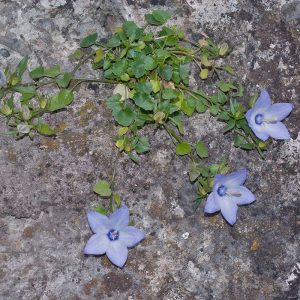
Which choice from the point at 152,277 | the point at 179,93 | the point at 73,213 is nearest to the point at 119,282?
the point at 152,277

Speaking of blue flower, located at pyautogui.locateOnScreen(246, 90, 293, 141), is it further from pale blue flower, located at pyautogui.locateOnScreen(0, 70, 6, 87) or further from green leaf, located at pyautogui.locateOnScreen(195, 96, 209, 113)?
pale blue flower, located at pyautogui.locateOnScreen(0, 70, 6, 87)

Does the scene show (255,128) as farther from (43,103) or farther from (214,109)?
(43,103)

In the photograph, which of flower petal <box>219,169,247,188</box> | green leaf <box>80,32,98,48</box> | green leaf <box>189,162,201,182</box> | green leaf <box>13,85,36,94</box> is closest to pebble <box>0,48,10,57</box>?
green leaf <box>13,85,36,94</box>

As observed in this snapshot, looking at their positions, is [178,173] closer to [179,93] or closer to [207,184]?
[207,184]

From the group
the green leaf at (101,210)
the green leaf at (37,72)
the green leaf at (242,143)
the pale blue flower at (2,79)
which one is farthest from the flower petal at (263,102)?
the pale blue flower at (2,79)

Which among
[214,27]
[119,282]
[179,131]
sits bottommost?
[119,282]

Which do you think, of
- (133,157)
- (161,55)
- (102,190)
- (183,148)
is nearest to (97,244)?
(102,190)

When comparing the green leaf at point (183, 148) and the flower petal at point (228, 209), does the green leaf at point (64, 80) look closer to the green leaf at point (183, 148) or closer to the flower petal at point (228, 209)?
the green leaf at point (183, 148)
